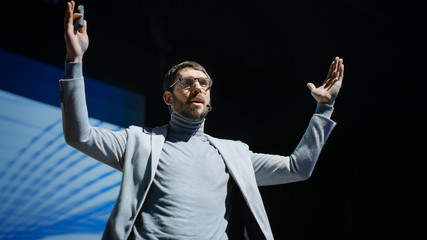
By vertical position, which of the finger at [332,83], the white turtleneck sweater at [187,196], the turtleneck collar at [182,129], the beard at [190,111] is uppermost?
the finger at [332,83]

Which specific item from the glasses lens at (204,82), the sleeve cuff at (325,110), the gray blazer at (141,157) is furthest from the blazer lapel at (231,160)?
the sleeve cuff at (325,110)

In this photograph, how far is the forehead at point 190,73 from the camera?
1.71 m

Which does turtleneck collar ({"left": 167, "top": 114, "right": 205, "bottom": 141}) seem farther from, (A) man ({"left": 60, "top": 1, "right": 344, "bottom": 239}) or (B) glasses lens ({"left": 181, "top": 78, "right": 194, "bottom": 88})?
(B) glasses lens ({"left": 181, "top": 78, "right": 194, "bottom": 88})

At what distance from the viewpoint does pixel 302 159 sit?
1.53 meters

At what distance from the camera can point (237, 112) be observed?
3.14 metres

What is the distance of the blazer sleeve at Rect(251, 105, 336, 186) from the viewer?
153 cm

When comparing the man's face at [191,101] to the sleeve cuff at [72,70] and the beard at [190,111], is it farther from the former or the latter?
the sleeve cuff at [72,70]

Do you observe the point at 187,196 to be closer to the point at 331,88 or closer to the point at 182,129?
the point at 182,129

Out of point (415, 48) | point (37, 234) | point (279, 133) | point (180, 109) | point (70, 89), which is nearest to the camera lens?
point (70, 89)

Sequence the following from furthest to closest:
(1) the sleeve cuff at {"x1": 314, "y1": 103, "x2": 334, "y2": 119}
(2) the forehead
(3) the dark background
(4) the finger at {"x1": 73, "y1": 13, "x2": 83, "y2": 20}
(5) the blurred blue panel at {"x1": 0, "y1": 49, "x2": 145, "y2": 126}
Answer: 1. (3) the dark background
2. (5) the blurred blue panel at {"x1": 0, "y1": 49, "x2": 145, "y2": 126}
3. (2) the forehead
4. (1) the sleeve cuff at {"x1": 314, "y1": 103, "x2": 334, "y2": 119}
5. (4) the finger at {"x1": 73, "y1": 13, "x2": 83, "y2": 20}

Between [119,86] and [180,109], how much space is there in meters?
1.15

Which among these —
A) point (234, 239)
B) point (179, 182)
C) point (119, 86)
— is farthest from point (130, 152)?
point (119, 86)

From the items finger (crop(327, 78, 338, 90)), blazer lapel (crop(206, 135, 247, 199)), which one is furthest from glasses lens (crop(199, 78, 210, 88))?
finger (crop(327, 78, 338, 90))

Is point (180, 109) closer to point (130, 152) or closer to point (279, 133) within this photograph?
point (130, 152)
